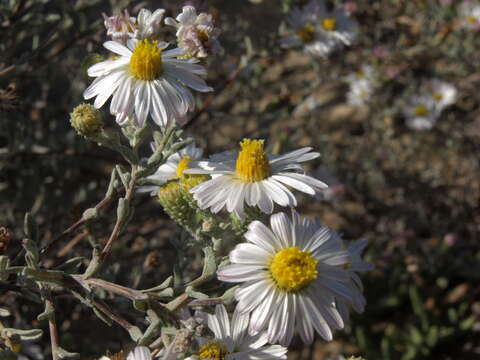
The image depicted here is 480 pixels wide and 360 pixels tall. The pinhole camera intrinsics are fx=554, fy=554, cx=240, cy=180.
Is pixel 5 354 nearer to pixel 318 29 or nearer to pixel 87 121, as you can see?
pixel 87 121

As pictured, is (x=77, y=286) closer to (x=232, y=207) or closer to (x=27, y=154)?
(x=232, y=207)

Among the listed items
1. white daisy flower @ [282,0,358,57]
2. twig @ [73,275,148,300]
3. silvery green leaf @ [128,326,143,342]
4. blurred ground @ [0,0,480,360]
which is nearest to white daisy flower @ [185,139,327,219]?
twig @ [73,275,148,300]

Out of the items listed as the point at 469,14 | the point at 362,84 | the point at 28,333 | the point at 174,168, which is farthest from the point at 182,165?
the point at 469,14

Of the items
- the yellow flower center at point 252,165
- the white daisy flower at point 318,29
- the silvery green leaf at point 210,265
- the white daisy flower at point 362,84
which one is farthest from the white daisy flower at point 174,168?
the white daisy flower at point 362,84

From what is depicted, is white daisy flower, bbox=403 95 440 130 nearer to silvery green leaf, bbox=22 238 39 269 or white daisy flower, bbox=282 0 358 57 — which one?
white daisy flower, bbox=282 0 358 57

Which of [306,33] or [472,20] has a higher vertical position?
[306,33]

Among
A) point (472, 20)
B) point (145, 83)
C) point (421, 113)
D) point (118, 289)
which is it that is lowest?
point (421, 113)

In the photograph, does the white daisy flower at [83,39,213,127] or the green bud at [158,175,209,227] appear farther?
the green bud at [158,175,209,227]
